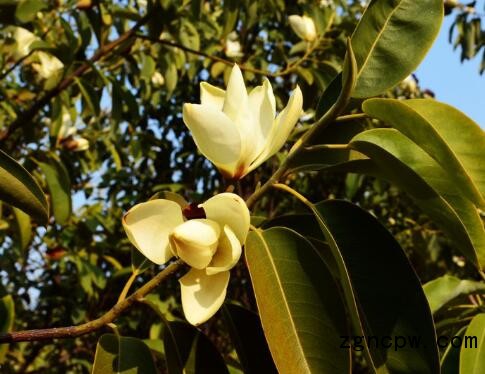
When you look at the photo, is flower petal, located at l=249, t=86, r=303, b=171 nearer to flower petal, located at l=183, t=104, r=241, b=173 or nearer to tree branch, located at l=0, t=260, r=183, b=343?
flower petal, located at l=183, t=104, r=241, b=173

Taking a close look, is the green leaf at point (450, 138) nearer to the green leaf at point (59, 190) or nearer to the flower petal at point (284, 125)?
the flower petal at point (284, 125)

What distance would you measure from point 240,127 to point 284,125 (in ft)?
0.19

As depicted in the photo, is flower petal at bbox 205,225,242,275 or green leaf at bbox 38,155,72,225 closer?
flower petal at bbox 205,225,242,275

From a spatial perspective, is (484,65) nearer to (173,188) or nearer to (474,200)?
(173,188)

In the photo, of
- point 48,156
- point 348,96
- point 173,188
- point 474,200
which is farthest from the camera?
point 173,188

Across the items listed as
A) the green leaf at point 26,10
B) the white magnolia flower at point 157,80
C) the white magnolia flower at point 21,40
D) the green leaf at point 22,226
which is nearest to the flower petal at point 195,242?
the green leaf at point 22,226

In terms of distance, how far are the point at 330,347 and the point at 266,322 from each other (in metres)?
0.08

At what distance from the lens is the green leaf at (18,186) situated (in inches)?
32.4

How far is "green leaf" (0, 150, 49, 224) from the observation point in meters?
0.82

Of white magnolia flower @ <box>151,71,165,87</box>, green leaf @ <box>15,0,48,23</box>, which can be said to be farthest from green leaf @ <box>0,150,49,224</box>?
white magnolia flower @ <box>151,71,165,87</box>

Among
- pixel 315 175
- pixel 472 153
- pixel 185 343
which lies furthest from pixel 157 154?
pixel 472 153

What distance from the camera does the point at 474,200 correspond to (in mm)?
668

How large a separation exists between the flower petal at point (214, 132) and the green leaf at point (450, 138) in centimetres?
19

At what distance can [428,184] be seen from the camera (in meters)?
0.74
